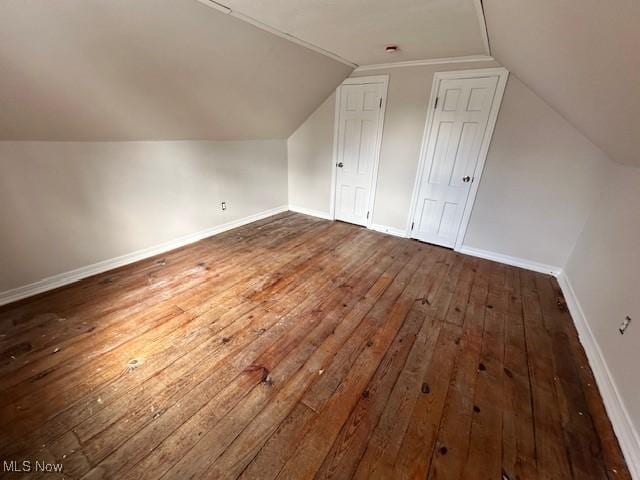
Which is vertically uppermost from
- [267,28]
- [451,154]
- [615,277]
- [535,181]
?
[267,28]

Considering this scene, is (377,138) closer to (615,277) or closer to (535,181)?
(535,181)

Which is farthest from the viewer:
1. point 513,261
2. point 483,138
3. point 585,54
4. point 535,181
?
point 513,261

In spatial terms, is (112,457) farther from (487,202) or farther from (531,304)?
(487,202)

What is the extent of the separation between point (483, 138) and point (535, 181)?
0.70m

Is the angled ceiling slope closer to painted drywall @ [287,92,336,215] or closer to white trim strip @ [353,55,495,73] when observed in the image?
white trim strip @ [353,55,495,73]

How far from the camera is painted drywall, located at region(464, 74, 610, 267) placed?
2.55m

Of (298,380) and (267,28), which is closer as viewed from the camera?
(298,380)

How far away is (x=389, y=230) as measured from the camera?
387 centimetres

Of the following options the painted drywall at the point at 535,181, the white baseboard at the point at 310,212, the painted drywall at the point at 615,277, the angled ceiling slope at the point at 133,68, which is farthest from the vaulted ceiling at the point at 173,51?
the white baseboard at the point at 310,212

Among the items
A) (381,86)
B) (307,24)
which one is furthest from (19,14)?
(381,86)

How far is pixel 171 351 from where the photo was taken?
1.75m

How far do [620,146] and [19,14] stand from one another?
371 cm

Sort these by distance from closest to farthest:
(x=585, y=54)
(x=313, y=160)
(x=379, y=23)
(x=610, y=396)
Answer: (x=585, y=54) < (x=610, y=396) < (x=379, y=23) < (x=313, y=160)

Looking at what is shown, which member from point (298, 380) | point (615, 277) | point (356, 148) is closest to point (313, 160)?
point (356, 148)
